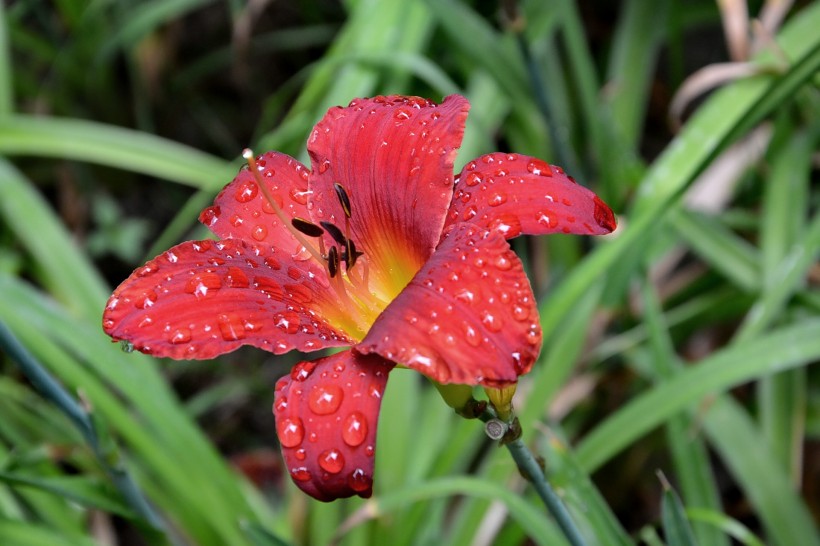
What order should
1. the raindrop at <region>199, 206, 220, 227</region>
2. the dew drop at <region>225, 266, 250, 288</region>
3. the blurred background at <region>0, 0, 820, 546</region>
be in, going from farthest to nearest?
the blurred background at <region>0, 0, 820, 546</region>
the raindrop at <region>199, 206, 220, 227</region>
the dew drop at <region>225, 266, 250, 288</region>

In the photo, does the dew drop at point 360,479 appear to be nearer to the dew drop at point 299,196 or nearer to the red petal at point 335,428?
the red petal at point 335,428

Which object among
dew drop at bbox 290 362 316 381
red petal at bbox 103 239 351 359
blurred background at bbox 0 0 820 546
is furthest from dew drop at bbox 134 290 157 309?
blurred background at bbox 0 0 820 546

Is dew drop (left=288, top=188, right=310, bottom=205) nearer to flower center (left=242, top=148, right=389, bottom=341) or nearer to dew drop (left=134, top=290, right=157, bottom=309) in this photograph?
flower center (left=242, top=148, right=389, bottom=341)

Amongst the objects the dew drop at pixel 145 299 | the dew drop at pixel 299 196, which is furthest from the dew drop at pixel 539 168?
the dew drop at pixel 145 299

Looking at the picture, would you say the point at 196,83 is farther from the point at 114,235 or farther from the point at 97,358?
the point at 97,358

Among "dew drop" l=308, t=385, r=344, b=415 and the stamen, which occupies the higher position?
the stamen

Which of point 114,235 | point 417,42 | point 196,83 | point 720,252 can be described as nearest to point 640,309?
point 720,252
